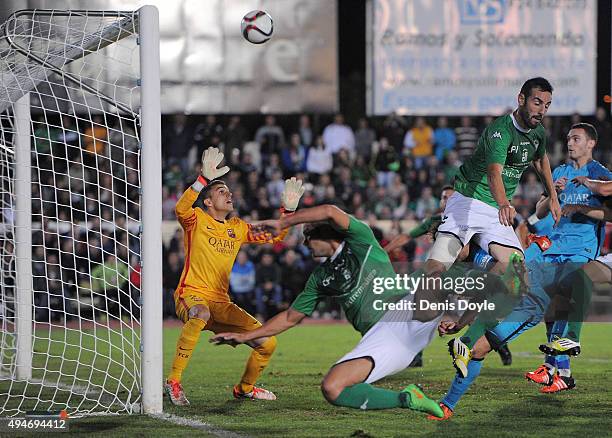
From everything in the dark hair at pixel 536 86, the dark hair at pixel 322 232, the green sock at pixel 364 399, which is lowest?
the green sock at pixel 364 399

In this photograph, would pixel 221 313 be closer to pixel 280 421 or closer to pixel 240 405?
pixel 240 405

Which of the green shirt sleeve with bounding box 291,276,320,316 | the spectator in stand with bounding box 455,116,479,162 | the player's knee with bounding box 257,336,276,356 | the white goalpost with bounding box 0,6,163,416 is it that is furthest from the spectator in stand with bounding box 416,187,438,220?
the green shirt sleeve with bounding box 291,276,320,316

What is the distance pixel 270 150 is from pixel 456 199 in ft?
40.3

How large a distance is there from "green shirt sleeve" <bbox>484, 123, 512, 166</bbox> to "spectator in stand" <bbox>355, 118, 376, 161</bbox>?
12490 millimetres

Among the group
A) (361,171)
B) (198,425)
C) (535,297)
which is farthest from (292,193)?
(361,171)

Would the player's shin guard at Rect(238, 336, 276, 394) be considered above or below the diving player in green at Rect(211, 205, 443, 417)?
below

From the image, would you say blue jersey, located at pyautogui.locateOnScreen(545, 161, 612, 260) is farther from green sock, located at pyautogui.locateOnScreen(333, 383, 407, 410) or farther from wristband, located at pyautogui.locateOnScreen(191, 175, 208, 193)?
→ green sock, located at pyautogui.locateOnScreen(333, 383, 407, 410)

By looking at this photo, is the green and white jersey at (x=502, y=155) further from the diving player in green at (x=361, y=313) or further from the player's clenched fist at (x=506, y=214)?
the diving player in green at (x=361, y=313)

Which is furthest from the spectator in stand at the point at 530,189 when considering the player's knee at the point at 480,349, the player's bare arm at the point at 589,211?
the player's knee at the point at 480,349

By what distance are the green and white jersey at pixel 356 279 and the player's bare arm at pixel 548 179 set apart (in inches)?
92.4

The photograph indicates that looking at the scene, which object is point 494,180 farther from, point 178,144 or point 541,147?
point 178,144

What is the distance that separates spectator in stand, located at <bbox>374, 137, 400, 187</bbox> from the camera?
20469 mm

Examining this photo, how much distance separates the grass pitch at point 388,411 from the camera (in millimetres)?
7160

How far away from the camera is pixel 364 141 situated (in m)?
20.9
